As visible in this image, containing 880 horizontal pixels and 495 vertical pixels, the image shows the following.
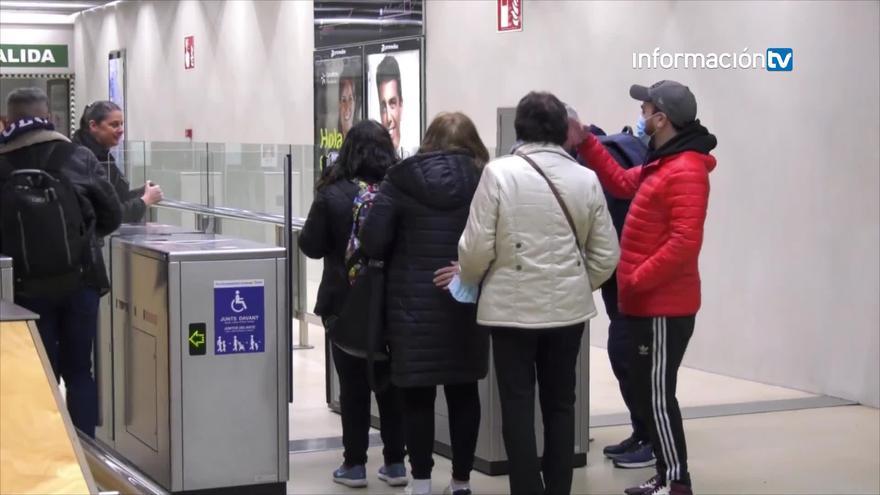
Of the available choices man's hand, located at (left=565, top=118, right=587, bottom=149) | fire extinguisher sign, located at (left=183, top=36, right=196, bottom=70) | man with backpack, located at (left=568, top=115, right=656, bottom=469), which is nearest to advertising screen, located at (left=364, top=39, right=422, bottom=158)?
man with backpack, located at (left=568, top=115, right=656, bottom=469)

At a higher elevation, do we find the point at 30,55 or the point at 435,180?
the point at 30,55

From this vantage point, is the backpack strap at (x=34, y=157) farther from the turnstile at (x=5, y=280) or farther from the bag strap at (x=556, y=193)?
the bag strap at (x=556, y=193)

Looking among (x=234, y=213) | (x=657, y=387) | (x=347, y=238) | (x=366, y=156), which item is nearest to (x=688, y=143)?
(x=657, y=387)

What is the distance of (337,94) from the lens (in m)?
11.3

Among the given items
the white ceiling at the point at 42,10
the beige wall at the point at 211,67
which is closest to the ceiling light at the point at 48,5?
the white ceiling at the point at 42,10

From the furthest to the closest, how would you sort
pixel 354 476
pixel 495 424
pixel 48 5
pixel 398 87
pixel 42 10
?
1. pixel 42 10
2. pixel 48 5
3. pixel 398 87
4. pixel 495 424
5. pixel 354 476

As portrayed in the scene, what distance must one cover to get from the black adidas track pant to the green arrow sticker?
1.51m

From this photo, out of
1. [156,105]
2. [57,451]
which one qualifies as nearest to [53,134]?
[57,451]

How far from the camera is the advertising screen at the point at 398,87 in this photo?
A: 10.1 meters

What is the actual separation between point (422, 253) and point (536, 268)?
0.43m

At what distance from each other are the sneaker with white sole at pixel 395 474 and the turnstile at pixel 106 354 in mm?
1197

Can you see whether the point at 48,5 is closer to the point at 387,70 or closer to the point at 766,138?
the point at 387,70

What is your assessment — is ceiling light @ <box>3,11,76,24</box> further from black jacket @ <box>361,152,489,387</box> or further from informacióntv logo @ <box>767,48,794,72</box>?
black jacket @ <box>361,152,489,387</box>

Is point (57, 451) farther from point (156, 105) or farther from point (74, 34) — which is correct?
point (74, 34)
